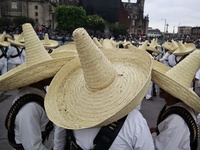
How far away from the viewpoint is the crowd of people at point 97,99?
163 centimetres

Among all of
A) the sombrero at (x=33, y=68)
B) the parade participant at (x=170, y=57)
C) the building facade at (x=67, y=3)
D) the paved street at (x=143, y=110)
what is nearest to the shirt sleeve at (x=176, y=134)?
the sombrero at (x=33, y=68)

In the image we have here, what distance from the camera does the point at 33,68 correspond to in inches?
79.0

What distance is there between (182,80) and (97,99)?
2.49ft

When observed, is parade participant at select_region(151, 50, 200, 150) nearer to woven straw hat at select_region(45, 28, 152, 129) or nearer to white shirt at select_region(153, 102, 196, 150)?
white shirt at select_region(153, 102, 196, 150)

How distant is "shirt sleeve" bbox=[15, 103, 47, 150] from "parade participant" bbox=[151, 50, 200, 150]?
1.07m

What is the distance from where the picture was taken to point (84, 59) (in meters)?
1.60

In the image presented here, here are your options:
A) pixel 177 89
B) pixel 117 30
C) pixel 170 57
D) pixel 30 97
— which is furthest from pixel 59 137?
pixel 117 30

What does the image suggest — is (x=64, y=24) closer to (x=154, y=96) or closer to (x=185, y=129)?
(x=154, y=96)

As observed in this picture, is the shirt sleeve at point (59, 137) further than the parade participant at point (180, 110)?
Yes

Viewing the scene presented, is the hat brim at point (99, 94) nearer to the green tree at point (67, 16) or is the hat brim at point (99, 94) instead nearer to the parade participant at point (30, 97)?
the parade participant at point (30, 97)

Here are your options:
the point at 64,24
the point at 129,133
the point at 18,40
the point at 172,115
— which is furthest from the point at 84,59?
the point at 64,24

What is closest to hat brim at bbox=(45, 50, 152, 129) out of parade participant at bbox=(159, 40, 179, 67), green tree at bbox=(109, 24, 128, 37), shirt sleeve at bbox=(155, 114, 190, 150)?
shirt sleeve at bbox=(155, 114, 190, 150)

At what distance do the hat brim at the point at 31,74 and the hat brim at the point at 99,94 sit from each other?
12cm

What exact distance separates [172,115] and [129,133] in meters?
0.58
